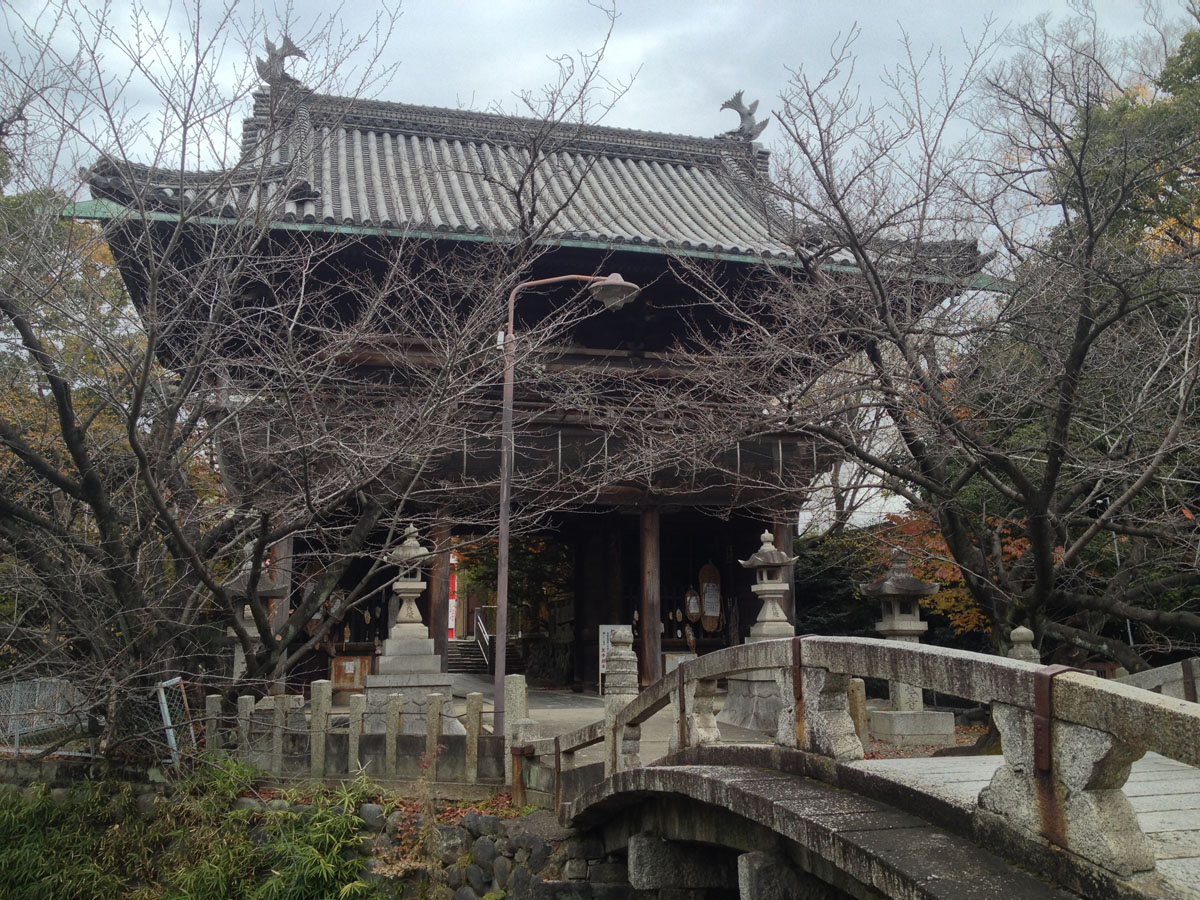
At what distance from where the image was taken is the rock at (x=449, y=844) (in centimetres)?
862

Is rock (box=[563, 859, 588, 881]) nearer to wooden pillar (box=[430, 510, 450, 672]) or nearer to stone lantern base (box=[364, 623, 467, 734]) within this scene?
stone lantern base (box=[364, 623, 467, 734])

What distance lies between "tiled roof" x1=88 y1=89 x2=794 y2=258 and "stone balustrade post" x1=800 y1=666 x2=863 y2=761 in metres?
5.19

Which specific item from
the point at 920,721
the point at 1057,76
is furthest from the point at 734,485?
the point at 1057,76

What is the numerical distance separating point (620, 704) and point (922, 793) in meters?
4.09

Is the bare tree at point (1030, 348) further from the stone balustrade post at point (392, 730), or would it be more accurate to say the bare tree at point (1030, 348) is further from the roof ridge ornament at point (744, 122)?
the roof ridge ornament at point (744, 122)

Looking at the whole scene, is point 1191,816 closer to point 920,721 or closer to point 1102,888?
point 1102,888

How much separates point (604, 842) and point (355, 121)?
14.2 meters

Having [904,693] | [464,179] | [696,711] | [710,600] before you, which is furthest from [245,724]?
[464,179]

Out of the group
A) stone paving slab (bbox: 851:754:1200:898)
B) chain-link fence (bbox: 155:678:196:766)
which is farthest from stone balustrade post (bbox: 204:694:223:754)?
stone paving slab (bbox: 851:754:1200:898)

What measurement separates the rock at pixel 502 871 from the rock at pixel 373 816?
1.19 metres

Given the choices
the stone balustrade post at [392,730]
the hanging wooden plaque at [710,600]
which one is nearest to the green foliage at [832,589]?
the hanging wooden plaque at [710,600]

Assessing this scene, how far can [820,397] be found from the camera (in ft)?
28.8

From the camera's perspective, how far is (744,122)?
789 inches

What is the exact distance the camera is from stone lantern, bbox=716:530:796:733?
35.2ft
